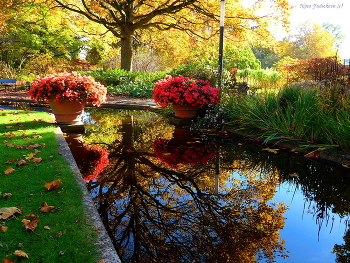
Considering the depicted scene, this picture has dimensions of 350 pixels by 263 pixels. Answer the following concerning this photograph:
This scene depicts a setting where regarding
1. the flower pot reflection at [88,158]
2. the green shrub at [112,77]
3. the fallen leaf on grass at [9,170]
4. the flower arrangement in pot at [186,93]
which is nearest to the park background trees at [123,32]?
the green shrub at [112,77]

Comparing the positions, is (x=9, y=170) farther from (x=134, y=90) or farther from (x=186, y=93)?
(x=134, y=90)

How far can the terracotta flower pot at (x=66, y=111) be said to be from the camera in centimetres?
723

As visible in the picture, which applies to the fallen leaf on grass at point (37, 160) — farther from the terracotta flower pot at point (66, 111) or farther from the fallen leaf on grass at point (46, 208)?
the terracotta flower pot at point (66, 111)

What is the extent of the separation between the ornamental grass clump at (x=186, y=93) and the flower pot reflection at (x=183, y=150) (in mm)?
1202

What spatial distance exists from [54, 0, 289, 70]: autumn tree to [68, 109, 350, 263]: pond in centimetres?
1133

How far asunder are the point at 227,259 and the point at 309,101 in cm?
449

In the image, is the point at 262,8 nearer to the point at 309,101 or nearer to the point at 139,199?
the point at 309,101

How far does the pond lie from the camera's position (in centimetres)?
270

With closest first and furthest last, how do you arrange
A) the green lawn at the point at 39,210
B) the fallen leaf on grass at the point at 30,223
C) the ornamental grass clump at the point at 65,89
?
the green lawn at the point at 39,210
the fallen leaf on grass at the point at 30,223
the ornamental grass clump at the point at 65,89

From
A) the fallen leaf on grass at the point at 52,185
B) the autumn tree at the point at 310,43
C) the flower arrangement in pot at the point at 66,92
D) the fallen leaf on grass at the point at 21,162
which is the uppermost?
the autumn tree at the point at 310,43

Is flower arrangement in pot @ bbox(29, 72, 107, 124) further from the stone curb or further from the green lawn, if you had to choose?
the stone curb

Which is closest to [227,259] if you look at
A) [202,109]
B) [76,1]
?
[202,109]

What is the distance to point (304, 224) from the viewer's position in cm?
323

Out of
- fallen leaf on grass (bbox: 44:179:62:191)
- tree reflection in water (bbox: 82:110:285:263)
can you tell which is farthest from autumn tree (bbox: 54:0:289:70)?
fallen leaf on grass (bbox: 44:179:62:191)
